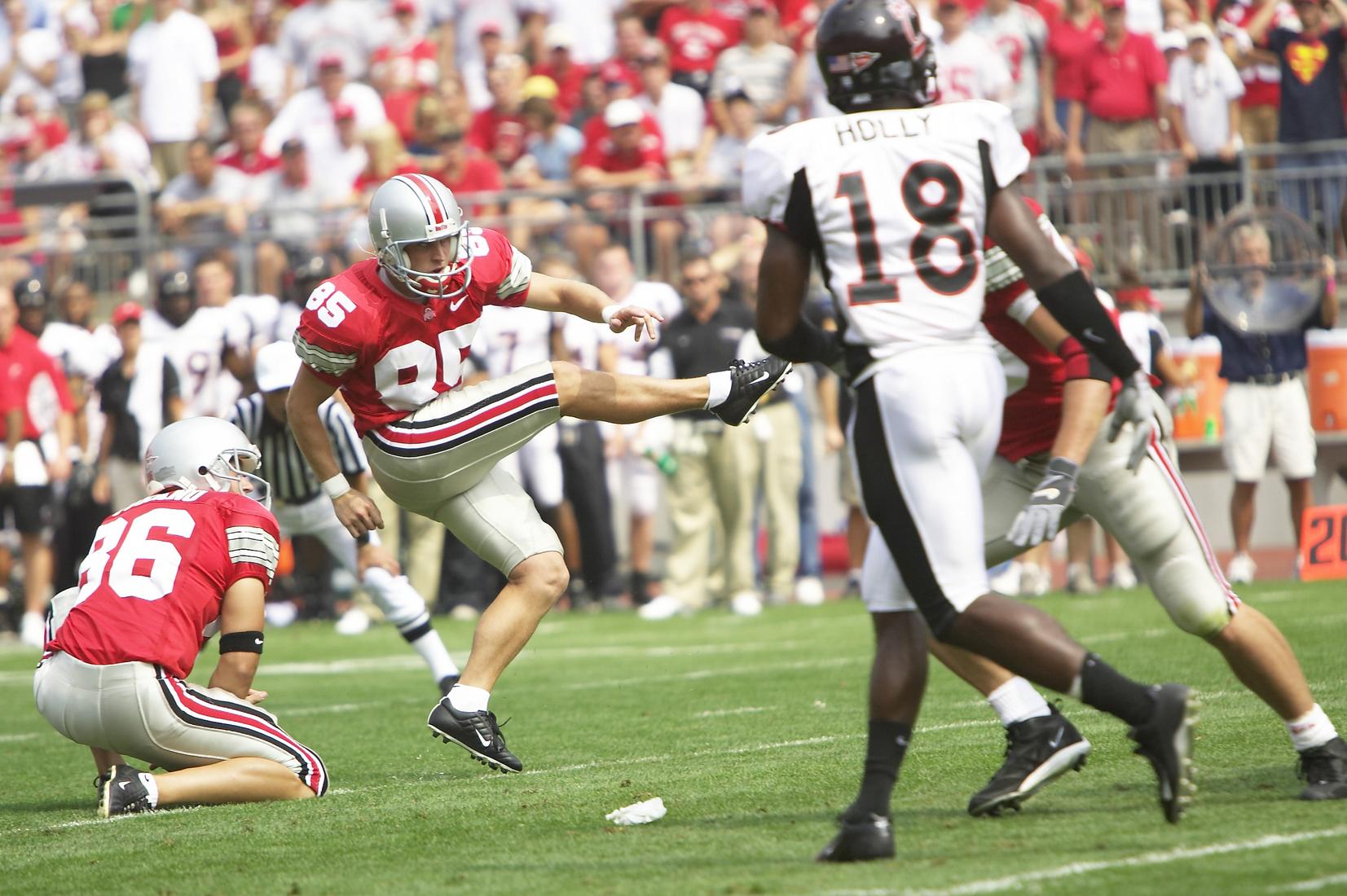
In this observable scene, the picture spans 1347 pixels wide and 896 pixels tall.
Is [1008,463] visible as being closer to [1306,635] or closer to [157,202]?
[1306,635]

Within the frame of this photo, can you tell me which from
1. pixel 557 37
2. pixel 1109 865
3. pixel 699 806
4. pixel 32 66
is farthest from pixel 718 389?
pixel 32 66

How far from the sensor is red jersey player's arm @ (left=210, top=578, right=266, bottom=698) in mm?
5430

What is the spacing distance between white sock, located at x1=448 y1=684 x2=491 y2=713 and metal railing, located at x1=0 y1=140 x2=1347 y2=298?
6789 mm

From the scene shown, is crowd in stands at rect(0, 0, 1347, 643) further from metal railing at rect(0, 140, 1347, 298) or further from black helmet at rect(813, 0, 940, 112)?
black helmet at rect(813, 0, 940, 112)

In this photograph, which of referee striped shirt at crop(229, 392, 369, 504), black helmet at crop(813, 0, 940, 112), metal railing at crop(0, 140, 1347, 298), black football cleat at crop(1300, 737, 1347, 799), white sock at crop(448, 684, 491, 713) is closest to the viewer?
black helmet at crop(813, 0, 940, 112)

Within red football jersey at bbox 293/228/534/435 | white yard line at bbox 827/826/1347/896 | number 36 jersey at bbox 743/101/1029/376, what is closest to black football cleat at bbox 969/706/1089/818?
white yard line at bbox 827/826/1347/896

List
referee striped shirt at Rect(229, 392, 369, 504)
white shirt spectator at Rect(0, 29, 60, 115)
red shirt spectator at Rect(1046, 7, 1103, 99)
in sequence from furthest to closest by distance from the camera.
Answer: white shirt spectator at Rect(0, 29, 60, 115)
red shirt spectator at Rect(1046, 7, 1103, 99)
referee striped shirt at Rect(229, 392, 369, 504)

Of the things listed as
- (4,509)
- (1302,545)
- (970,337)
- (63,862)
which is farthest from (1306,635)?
(4,509)

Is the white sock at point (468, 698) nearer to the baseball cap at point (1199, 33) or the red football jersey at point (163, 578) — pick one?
the red football jersey at point (163, 578)

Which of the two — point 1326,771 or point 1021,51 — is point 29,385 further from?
point 1326,771

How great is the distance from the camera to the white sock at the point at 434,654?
7375 mm

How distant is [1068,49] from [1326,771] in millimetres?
9782

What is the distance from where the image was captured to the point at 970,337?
4.05 meters

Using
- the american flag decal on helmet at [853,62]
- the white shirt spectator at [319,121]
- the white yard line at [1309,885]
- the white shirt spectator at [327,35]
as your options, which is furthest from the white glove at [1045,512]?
the white shirt spectator at [327,35]
